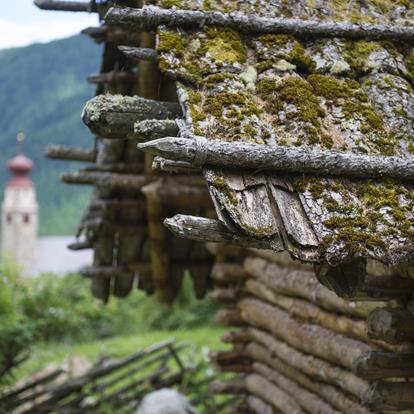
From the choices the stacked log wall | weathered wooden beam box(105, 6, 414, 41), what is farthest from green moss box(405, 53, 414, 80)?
the stacked log wall

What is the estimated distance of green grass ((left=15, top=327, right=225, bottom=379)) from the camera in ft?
60.6

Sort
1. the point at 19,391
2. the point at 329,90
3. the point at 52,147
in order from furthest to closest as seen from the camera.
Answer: the point at 19,391 < the point at 52,147 < the point at 329,90

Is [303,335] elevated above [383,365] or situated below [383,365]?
above

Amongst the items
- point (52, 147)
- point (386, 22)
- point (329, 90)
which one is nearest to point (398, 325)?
point (329, 90)

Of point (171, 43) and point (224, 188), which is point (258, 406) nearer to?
point (171, 43)

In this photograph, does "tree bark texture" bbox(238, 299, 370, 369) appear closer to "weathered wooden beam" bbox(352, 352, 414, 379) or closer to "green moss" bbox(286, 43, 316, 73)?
"weathered wooden beam" bbox(352, 352, 414, 379)

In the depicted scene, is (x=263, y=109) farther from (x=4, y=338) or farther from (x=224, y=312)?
(x=4, y=338)

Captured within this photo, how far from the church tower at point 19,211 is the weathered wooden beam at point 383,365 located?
135 feet

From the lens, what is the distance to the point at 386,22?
383 centimetres

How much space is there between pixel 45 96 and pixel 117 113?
6038 centimetres

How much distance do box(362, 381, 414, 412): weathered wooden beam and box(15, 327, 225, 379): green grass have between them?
13.9 m

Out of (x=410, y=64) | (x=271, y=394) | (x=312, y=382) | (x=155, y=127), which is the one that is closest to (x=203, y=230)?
(x=155, y=127)

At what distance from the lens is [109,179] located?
6.49m

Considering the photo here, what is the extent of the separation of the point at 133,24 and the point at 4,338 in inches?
307
